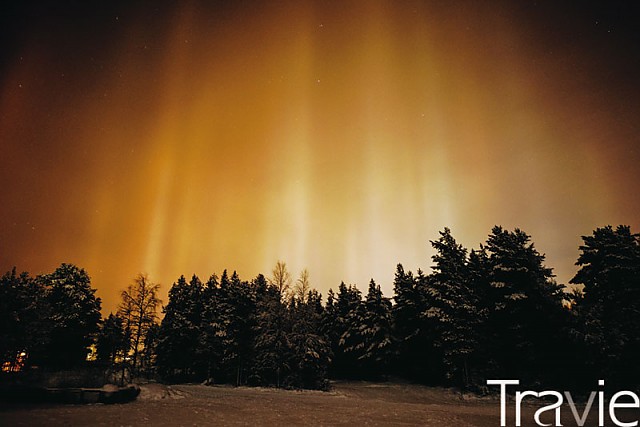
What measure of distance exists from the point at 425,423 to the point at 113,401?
60.6ft

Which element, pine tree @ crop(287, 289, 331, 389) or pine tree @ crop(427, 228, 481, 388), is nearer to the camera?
pine tree @ crop(427, 228, 481, 388)

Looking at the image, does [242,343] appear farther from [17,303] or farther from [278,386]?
[17,303]

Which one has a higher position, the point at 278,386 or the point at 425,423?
the point at 425,423

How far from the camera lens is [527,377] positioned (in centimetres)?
3409

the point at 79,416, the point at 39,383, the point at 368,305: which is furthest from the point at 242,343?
the point at 79,416

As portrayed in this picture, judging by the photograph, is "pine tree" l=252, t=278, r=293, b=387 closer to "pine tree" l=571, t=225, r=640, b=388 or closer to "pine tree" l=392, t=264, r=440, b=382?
"pine tree" l=392, t=264, r=440, b=382

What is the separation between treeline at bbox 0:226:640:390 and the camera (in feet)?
106

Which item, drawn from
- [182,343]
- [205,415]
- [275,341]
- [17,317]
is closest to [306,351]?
[275,341]

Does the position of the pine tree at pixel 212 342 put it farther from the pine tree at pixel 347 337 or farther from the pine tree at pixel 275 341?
the pine tree at pixel 347 337

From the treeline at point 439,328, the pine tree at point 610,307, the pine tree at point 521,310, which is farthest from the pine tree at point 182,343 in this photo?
the pine tree at point 610,307

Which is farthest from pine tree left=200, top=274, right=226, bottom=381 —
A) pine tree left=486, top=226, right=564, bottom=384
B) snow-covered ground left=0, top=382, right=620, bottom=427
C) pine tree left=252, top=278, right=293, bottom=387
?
pine tree left=486, top=226, right=564, bottom=384

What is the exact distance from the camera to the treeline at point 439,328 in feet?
106

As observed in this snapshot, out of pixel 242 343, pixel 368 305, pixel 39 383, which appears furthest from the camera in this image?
pixel 368 305

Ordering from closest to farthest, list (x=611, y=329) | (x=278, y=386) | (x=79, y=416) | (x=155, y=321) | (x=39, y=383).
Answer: (x=79, y=416) < (x=39, y=383) < (x=611, y=329) < (x=278, y=386) < (x=155, y=321)
